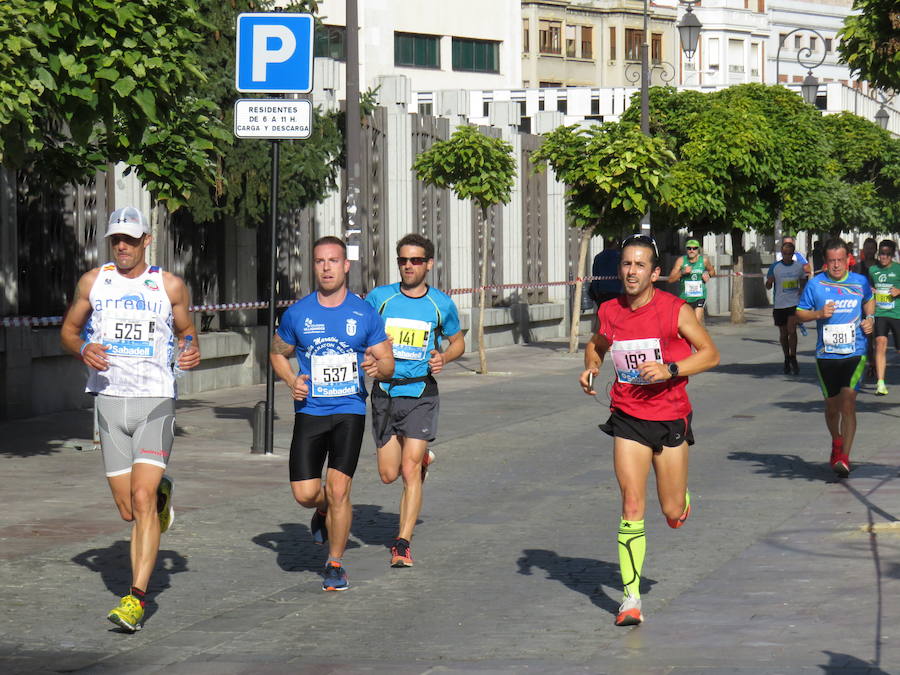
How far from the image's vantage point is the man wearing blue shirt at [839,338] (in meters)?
13.1

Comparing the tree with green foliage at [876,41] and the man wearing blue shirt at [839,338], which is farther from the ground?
the tree with green foliage at [876,41]

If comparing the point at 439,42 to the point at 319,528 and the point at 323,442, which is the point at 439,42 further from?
the point at 323,442

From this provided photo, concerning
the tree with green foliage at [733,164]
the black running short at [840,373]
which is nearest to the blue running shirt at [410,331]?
the black running short at [840,373]

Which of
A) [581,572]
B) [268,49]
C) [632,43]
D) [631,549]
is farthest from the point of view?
[632,43]

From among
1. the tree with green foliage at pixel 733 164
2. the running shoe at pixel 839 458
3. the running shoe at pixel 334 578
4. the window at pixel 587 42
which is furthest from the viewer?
the window at pixel 587 42

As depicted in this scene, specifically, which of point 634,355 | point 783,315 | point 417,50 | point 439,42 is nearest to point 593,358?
point 634,355

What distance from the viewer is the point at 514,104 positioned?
33.3 m

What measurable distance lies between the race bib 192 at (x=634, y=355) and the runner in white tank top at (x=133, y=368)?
206 centimetres

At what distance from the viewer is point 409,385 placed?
31.9 ft

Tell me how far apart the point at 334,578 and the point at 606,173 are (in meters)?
19.1

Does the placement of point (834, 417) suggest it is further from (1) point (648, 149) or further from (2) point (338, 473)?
(1) point (648, 149)

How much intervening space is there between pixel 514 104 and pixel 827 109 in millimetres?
41808

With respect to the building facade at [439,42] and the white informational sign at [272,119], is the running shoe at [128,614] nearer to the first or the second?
the white informational sign at [272,119]

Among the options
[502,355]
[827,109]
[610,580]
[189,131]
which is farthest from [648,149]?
[827,109]
